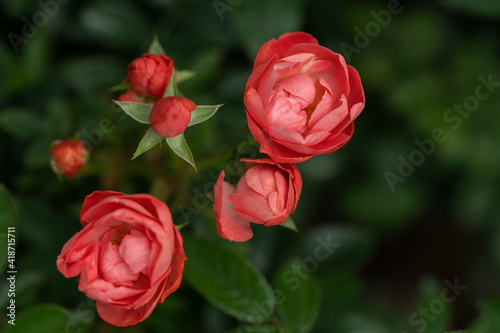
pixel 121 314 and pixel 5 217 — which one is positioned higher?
pixel 121 314

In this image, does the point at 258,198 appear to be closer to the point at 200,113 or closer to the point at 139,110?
the point at 200,113

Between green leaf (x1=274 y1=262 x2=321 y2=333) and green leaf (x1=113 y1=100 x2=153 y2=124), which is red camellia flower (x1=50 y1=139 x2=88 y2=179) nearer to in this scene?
green leaf (x1=113 y1=100 x2=153 y2=124)

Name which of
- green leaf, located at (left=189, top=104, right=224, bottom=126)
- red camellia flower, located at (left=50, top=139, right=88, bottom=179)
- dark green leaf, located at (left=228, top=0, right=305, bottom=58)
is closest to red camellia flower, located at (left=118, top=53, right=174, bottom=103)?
green leaf, located at (left=189, top=104, right=224, bottom=126)

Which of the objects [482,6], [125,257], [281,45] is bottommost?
[125,257]

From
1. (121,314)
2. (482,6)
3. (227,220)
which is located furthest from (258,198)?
(482,6)

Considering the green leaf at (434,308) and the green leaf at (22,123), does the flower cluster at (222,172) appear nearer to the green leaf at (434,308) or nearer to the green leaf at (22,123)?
the green leaf at (22,123)

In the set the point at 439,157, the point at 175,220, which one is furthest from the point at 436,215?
the point at 175,220
